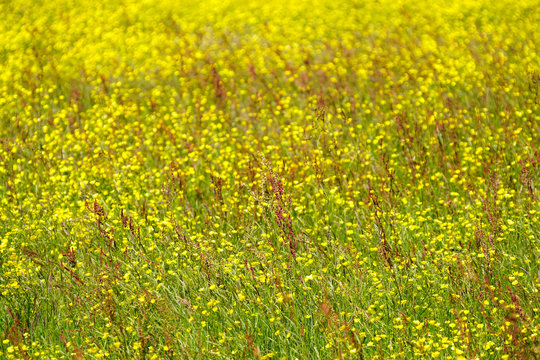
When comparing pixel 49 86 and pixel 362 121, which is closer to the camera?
pixel 362 121

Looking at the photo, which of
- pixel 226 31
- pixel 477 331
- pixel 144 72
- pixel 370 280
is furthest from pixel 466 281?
pixel 226 31

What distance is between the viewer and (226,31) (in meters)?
12.2

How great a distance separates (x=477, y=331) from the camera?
385 cm

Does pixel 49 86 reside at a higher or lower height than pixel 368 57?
higher

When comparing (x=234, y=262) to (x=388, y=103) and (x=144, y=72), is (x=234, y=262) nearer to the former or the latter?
(x=388, y=103)

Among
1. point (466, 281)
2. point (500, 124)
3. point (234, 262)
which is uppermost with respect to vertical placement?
→ point (234, 262)

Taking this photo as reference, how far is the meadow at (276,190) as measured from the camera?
13.1ft

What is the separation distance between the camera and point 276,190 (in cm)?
434

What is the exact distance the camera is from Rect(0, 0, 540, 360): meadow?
157 inches

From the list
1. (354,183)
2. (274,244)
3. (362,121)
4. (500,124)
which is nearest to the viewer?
(274,244)

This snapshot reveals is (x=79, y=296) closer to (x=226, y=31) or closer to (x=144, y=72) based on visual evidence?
(x=144, y=72)

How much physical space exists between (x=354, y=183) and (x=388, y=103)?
2.34 m

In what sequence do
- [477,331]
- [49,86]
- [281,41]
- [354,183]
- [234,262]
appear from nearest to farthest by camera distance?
[477,331]
[234,262]
[354,183]
[49,86]
[281,41]

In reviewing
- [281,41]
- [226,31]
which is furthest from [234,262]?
[226,31]
